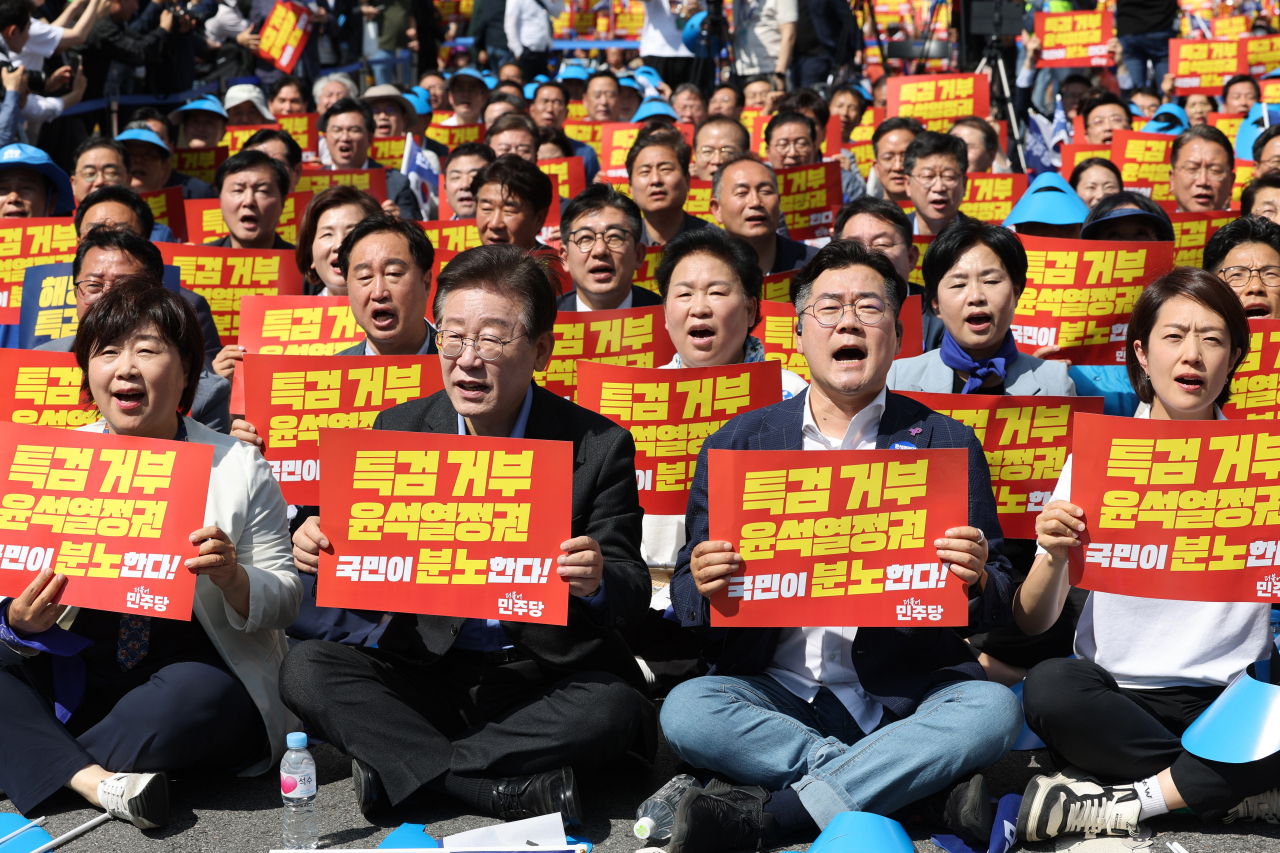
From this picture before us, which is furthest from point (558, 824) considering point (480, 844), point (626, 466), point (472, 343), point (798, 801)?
point (472, 343)

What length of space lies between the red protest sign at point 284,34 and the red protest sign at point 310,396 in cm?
1065

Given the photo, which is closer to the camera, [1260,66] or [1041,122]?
[1041,122]

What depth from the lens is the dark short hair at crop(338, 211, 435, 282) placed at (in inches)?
200

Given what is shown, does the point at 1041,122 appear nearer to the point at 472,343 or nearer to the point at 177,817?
the point at 472,343

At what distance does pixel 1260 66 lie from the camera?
Answer: 14.3 m

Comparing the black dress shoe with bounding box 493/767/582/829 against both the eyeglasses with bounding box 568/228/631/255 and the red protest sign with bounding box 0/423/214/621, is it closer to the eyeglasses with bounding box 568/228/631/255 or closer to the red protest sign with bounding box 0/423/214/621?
the red protest sign with bounding box 0/423/214/621

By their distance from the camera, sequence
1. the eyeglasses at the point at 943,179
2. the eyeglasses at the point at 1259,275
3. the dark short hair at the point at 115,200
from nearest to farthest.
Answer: the eyeglasses at the point at 1259,275 < the dark short hair at the point at 115,200 < the eyeglasses at the point at 943,179

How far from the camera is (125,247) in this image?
533cm

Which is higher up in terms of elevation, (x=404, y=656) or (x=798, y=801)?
(x=404, y=656)

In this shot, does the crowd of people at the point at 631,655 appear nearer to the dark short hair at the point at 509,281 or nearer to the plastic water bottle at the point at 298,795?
the dark short hair at the point at 509,281

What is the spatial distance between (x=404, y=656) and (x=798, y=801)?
4.03ft

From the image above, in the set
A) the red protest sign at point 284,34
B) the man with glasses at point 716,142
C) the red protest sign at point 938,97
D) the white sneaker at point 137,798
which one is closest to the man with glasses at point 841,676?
the white sneaker at point 137,798

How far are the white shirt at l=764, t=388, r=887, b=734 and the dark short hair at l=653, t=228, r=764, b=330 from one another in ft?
4.08

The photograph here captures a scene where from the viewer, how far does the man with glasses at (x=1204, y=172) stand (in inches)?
320
